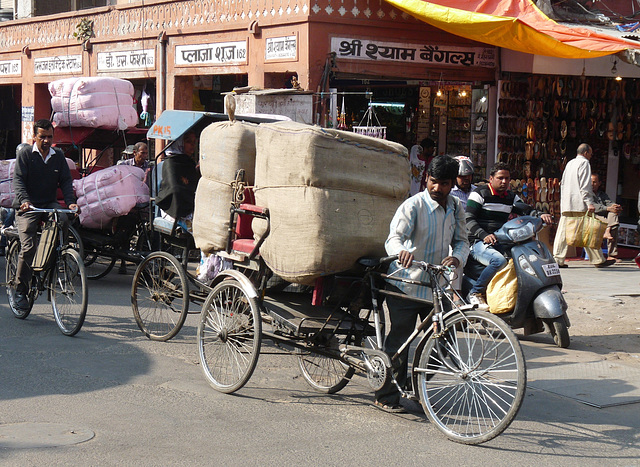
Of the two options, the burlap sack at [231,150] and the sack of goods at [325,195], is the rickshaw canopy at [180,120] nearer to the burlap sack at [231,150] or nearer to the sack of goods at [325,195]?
the burlap sack at [231,150]

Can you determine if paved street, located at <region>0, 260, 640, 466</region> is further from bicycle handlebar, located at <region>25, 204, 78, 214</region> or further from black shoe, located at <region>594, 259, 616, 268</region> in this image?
black shoe, located at <region>594, 259, 616, 268</region>

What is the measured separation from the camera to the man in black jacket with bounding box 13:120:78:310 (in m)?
8.09

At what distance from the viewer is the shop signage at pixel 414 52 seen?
13062mm

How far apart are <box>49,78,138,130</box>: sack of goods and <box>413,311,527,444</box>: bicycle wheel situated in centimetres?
815

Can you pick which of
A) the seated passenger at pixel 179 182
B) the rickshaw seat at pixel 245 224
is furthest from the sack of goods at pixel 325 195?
the seated passenger at pixel 179 182

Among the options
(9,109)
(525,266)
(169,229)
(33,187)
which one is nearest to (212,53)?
(33,187)

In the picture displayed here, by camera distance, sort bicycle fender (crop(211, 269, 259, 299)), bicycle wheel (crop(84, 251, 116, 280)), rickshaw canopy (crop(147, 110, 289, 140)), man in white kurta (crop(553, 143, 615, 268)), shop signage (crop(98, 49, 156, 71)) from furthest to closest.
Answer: shop signage (crop(98, 49, 156, 71))
man in white kurta (crop(553, 143, 615, 268))
bicycle wheel (crop(84, 251, 116, 280))
rickshaw canopy (crop(147, 110, 289, 140))
bicycle fender (crop(211, 269, 259, 299))

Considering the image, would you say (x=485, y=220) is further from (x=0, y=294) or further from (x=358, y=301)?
(x=0, y=294)

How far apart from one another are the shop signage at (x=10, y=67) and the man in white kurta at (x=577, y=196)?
15173 mm

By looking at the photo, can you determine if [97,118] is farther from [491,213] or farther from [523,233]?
[523,233]

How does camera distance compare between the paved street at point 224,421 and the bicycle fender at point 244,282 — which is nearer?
the paved street at point 224,421

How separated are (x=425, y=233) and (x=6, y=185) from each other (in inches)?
297

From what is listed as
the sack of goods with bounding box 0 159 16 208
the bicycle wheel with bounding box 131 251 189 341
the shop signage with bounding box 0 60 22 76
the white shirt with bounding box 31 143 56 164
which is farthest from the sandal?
the shop signage with bounding box 0 60 22 76

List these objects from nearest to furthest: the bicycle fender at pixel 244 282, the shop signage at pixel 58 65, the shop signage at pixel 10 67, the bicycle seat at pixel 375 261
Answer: the bicycle seat at pixel 375 261 < the bicycle fender at pixel 244 282 < the shop signage at pixel 58 65 < the shop signage at pixel 10 67
